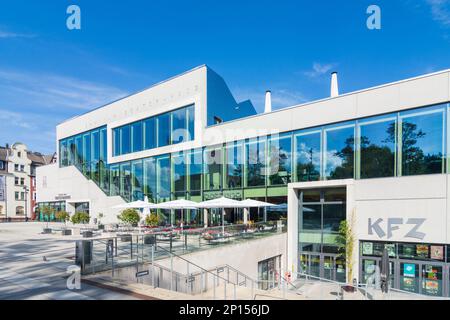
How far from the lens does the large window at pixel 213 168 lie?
24562 mm

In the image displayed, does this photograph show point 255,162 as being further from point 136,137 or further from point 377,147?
point 136,137

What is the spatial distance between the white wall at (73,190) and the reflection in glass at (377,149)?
24599mm

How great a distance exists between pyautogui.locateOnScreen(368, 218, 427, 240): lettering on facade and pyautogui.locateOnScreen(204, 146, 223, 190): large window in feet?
39.0

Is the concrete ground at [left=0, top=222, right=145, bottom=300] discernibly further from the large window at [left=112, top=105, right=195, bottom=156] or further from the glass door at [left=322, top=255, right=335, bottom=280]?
the large window at [left=112, top=105, right=195, bottom=156]

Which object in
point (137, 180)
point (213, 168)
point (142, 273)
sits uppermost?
point (213, 168)

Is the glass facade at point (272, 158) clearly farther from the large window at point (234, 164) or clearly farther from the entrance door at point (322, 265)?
the entrance door at point (322, 265)

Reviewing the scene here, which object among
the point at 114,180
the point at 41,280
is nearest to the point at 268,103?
the point at 114,180

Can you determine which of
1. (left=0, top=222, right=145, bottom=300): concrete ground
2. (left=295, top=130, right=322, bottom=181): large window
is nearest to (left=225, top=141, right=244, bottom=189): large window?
(left=295, top=130, right=322, bottom=181): large window

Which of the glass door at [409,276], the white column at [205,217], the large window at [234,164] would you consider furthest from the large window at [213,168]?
the glass door at [409,276]

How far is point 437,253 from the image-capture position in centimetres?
1456

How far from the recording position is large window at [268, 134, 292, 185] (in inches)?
829

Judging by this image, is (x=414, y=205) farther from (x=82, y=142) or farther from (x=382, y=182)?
(x=82, y=142)

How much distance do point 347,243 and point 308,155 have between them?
6.20 m

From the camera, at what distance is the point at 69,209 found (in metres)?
38.3
